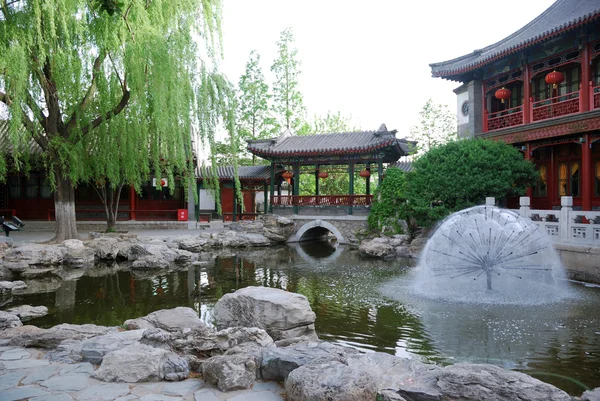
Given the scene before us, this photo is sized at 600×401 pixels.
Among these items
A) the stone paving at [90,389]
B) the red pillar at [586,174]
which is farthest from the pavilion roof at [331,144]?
the stone paving at [90,389]

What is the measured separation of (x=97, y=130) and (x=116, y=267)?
3518 mm

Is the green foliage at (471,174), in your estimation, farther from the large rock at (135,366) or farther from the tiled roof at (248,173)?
the large rock at (135,366)

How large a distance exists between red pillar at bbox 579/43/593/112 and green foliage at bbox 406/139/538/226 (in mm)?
1927

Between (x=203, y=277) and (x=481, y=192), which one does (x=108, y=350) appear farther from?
(x=481, y=192)

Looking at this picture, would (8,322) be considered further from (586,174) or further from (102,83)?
(586,174)

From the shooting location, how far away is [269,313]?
5039 mm

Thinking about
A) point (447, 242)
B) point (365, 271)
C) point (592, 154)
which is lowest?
point (365, 271)

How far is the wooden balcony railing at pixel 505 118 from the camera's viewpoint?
1299 cm

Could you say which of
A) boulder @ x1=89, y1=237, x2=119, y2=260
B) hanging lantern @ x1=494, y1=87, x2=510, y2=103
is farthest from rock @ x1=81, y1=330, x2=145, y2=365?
hanging lantern @ x1=494, y1=87, x2=510, y2=103

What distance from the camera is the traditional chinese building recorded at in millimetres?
10922

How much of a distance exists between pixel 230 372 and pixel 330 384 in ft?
2.35

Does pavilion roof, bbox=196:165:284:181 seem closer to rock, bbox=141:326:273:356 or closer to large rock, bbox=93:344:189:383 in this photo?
rock, bbox=141:326:273:356

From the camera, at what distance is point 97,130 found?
1120 centimetres

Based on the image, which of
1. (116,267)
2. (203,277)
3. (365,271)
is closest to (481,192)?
(365,271)
